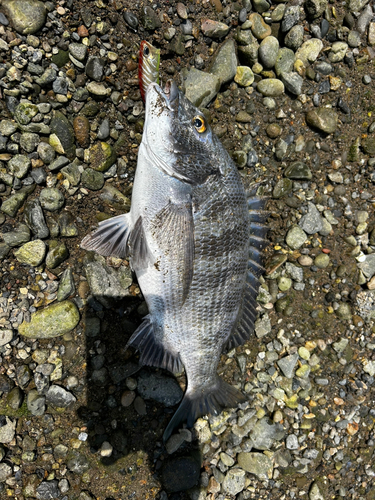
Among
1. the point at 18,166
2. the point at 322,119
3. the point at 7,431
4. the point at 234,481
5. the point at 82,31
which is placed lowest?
the point at 234,481

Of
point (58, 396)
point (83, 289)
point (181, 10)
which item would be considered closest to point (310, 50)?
point (181, 10)

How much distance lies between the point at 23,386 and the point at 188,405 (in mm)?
1491

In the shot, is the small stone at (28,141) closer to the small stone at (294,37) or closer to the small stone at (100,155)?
the small stone at (100,155)

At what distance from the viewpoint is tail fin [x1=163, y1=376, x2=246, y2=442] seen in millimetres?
2734

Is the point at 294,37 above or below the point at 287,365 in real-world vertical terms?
above

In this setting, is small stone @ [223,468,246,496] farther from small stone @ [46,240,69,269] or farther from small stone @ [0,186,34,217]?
small stone @ [0,186,34,217]

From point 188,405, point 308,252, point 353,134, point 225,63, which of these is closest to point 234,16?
point 225,63

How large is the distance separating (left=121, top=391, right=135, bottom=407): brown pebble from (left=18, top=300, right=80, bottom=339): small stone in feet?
2.67

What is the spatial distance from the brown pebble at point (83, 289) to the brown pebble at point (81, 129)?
1318 millimetres

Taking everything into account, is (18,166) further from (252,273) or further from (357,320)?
(357,320)

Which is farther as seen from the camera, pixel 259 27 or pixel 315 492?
pixel 315 492

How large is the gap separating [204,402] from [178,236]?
160 centimetres

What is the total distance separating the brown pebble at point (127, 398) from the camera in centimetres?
285

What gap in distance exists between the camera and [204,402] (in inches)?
110
